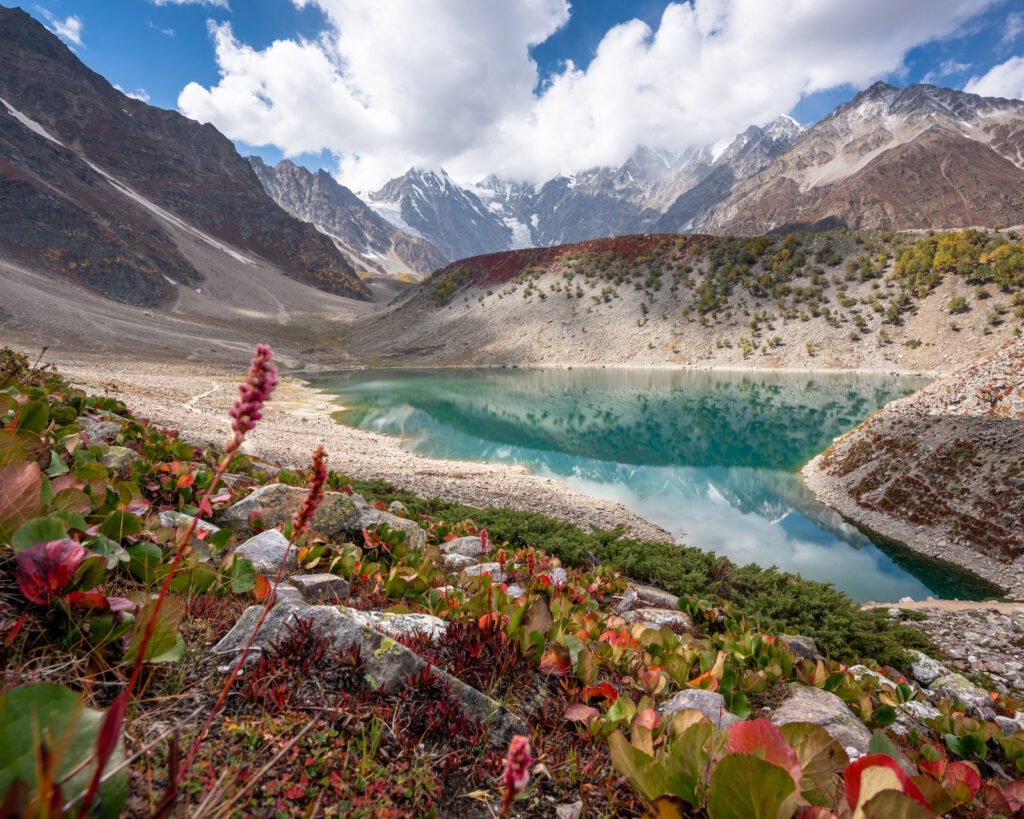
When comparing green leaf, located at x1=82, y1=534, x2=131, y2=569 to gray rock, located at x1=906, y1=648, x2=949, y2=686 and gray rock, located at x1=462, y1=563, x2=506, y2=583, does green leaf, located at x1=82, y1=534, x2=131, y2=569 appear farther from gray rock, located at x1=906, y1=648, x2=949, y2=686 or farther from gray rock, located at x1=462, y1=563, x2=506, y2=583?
gray rock, located at x1=906, y1=648, x2=949, y2=686

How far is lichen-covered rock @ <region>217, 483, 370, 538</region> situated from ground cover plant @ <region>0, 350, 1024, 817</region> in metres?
1.58

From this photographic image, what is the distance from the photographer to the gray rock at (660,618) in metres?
4.83

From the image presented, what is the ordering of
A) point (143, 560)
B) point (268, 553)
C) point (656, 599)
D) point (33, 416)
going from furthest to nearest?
1. point (656, 599)
2. point (268, 553)
3. point (33, 416)
4. point (143, 560)

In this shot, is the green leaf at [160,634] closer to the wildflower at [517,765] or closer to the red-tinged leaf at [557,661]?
the wildflower at [517,765]

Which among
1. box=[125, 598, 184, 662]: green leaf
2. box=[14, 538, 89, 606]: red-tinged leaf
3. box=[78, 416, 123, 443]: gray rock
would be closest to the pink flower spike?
box=[125, 598, 184, 662]: green leaf

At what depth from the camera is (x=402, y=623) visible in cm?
256

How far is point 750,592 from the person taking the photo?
8.04 m

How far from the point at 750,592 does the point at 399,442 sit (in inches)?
776

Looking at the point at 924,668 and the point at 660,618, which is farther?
the point at 924,668

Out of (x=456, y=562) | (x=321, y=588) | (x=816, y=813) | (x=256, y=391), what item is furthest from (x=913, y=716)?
(x=256, y=391)

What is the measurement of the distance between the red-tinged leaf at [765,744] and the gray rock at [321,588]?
238 cm

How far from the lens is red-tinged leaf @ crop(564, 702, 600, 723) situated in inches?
82.5

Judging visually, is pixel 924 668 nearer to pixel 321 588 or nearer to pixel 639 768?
pixel 639 768

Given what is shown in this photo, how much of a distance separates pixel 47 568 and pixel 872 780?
2.81 meters
